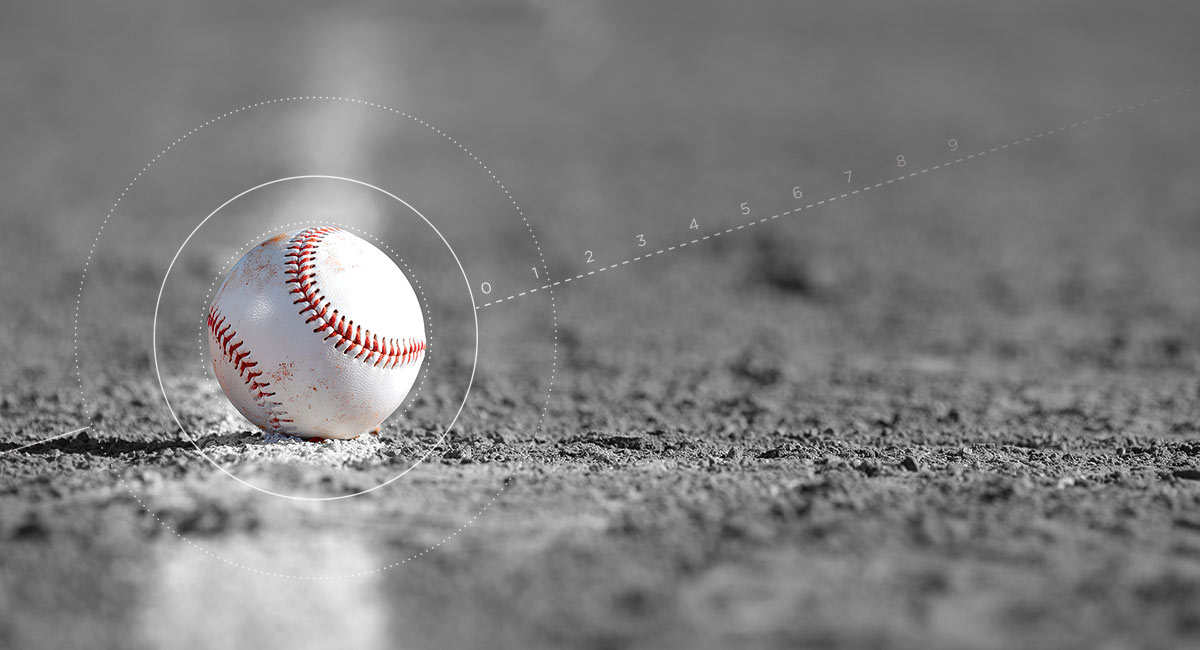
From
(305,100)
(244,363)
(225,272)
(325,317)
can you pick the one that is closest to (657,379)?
(325,317)

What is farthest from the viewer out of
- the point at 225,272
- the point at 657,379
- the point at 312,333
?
the point at 225,272

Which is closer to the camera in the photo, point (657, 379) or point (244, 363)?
point (244, 363)

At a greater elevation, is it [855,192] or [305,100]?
[305,100]

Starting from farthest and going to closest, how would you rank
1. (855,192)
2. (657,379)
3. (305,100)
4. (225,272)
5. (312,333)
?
(305,100) < (855,192) < (225,272) < (657,379) < (312,333)

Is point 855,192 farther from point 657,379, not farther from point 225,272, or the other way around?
point 225,272

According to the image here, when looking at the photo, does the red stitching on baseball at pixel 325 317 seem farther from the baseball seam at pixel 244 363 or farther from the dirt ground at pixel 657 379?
the dirt ground at pixel 657 379

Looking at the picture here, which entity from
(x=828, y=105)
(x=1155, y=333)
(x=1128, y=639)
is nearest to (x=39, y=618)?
(x=1128, y=639)

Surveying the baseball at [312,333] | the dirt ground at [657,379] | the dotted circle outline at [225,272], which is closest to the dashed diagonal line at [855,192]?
the dirt ground at [657,379]

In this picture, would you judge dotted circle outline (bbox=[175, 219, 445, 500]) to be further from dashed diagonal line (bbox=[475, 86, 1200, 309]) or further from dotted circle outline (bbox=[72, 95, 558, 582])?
dashed diagonal line (bbox=[475, 86, 1200, 309])
